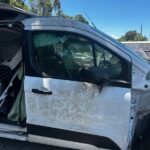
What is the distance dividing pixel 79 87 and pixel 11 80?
56.6 inches

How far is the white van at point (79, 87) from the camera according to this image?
4.15 metres

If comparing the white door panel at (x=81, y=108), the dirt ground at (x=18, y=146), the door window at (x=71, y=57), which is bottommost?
the dirt ground at (x=18, y=146)

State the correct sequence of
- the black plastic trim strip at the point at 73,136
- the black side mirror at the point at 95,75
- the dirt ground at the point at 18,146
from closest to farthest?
the black side mirror at the point at 95,75
the black plastic trim strip at the point at 73,136
the dirt ground at the point at 18,146

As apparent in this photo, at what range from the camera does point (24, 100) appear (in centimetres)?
465

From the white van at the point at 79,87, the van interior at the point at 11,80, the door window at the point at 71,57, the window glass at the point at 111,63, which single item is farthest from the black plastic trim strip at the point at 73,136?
the window glass at the point at 111,63

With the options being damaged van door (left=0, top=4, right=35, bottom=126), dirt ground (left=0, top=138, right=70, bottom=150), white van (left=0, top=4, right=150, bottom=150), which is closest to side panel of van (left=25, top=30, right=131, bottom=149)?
white van (left=0, top=4, right=150, bottom=150)

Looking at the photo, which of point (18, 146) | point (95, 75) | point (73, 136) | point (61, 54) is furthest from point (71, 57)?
point (18, 146)

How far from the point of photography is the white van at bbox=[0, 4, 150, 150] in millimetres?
4152

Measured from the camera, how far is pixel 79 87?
4.27m

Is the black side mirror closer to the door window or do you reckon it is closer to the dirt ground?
the door window

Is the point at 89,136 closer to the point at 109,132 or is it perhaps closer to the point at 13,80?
the point at 109,132

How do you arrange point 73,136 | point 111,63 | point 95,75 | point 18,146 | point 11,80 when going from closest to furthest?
point 95,75
point 111,63
point 73,136
point 11,80
point 18,146

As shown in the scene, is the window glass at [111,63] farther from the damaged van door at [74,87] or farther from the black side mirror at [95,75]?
the black side mirror at [95,75]

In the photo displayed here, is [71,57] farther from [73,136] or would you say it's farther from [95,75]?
[73,136]
